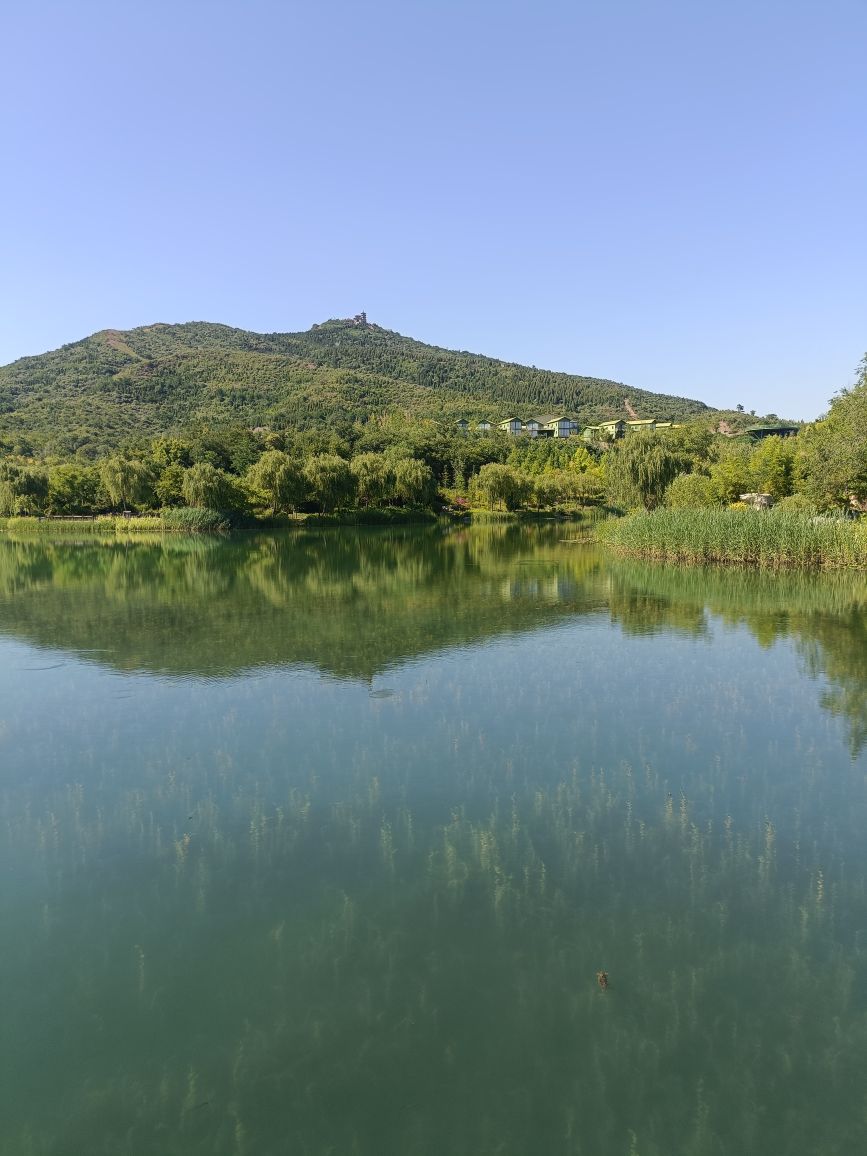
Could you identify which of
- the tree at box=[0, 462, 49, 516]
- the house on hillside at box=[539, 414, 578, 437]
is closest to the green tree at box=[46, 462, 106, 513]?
the tree at box=[0, 462, 49, 516]

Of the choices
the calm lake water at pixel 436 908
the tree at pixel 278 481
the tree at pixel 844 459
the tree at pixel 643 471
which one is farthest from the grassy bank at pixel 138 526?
the calm lake water at pixel 436 908

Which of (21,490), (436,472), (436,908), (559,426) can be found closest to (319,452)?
(436,472)

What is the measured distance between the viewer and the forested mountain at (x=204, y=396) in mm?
117375

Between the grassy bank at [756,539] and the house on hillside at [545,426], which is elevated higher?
the house on hillside at [545,426]

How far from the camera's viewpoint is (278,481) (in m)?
66.9

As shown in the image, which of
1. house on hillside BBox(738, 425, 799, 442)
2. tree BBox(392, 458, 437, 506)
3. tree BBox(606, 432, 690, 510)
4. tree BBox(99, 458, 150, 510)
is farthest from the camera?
house on hillside BBox(738, 425, 799, 442)

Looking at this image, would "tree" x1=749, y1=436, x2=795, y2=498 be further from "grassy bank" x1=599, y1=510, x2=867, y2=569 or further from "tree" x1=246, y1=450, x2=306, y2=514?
"tree" x1=246, y1=450, x2=306, y2=514

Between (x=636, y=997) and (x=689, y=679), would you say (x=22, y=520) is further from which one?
(x=636, y=997)

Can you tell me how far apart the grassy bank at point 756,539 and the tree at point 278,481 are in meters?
39.9

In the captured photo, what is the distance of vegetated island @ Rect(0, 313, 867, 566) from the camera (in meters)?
35.5

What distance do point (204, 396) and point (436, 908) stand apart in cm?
14438

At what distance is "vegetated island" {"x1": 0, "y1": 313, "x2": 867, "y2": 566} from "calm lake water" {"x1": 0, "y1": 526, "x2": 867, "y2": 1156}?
2275 cm

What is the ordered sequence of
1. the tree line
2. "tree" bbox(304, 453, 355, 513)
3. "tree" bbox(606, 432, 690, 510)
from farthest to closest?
"tree" bbox(304, 453, 355, 513)
"tree" bbox(606, 432, 690, 510)
the tree line

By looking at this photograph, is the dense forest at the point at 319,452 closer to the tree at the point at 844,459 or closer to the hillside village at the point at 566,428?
the tree at the point at 844,459
